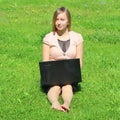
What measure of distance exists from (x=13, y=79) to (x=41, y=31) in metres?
5.41

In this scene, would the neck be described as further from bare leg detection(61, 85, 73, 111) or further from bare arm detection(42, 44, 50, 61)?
bare leg detection(61, 85, 73, 111)

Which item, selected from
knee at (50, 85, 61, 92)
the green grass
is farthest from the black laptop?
the green grass

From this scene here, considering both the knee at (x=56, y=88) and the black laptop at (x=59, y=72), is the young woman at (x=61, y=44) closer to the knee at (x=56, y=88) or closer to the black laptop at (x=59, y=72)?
the knee at (x=56, y=88)

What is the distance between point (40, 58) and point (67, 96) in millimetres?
3248

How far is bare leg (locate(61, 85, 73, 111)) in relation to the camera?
8688 mm

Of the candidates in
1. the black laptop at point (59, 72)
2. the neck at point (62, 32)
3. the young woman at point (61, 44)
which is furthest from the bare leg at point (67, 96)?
the neck at point (62, 32)

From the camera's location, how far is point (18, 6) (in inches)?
839

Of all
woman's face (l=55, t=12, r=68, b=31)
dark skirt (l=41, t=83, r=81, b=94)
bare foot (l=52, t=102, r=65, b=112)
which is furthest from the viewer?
dark skirt (l=41, t=83, r=81, b=94)

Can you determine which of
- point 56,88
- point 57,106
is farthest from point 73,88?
point 57,106

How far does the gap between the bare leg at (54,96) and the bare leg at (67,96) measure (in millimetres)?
96

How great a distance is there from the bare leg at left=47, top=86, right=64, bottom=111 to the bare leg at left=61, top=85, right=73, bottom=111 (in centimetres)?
10

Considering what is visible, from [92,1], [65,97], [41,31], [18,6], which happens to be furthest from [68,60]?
[92,1]

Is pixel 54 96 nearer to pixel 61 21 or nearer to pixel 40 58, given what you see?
pixel 61 21

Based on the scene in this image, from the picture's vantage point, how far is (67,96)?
912 centimetres
